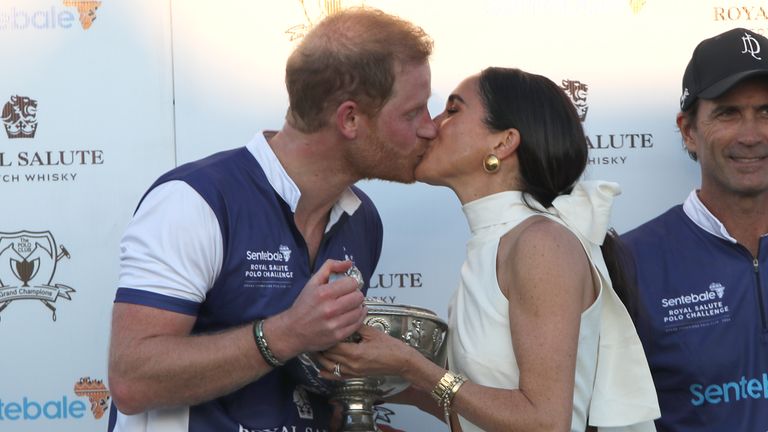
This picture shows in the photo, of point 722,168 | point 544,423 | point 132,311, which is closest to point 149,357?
point 132,311

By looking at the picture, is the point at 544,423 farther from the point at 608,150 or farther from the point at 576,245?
the point at 608,150

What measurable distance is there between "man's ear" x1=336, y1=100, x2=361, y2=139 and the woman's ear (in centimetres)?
39

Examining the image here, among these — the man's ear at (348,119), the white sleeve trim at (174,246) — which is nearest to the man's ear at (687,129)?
the man's ear at (348,119)

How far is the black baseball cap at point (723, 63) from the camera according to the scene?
3.36m

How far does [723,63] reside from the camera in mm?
3354

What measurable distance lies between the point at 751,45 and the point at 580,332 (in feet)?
4.19

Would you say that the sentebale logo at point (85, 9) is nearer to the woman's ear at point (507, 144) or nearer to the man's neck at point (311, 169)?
the man's neck at point (311, 169)

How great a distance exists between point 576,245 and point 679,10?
4.13 ft

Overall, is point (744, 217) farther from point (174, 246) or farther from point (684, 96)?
point (174, 246)

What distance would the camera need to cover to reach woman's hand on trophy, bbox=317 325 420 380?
2596mm

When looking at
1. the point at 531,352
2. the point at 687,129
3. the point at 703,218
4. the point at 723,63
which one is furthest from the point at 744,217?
the point at 531,352

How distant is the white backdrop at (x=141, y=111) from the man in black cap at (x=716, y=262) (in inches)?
10.6

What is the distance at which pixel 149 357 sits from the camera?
102 inches

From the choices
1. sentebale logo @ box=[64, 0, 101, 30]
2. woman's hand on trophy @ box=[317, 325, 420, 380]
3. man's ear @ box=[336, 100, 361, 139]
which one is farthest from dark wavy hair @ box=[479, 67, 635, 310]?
sentebale logo @ box=[64, 0, 101, 30]
